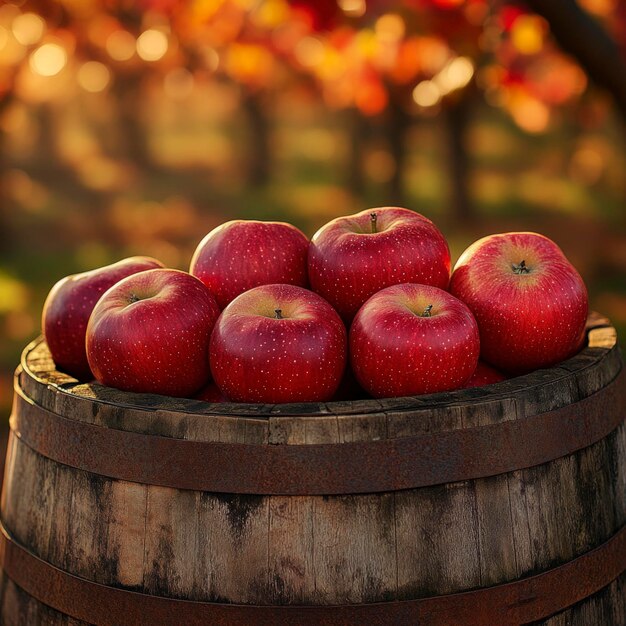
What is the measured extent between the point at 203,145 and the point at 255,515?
86.1 feet

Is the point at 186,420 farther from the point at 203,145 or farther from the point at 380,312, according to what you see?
the point at 203,145

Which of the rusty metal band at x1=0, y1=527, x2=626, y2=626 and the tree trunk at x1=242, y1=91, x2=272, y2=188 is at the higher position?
the rusty metal band at x1=0, y1=527, x2=626, y2=626

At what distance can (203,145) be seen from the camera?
27828mm

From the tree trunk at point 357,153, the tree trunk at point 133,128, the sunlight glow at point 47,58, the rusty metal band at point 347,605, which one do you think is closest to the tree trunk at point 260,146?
the tree trunk at point 357,153

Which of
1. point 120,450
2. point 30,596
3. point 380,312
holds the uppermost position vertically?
point 380,312

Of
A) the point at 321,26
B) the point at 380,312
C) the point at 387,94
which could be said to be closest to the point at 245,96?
the point at 387,94

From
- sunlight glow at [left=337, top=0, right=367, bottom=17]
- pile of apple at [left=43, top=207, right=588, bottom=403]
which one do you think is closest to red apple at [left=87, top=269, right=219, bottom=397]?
pile of apple at [left=43, top=207, right=588, bottom=403]

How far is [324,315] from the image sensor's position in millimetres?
2537

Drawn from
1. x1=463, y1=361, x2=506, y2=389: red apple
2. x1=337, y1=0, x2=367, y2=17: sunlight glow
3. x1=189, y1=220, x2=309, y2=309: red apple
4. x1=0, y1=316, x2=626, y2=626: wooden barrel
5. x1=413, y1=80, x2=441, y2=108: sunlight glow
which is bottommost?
x1=0, y1=316, x2=626, y2=626: wooden barrel

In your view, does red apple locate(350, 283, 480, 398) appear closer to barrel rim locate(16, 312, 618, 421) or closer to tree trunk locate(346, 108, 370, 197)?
barrel rim locate(16, 312, 618, 421)

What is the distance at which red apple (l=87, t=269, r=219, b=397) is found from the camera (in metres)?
2.56

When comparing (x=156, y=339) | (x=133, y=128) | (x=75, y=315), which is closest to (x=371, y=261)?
(x=156, y=339)

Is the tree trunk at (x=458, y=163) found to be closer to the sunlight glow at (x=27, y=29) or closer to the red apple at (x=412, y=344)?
the sunlight glow at (x=27, y=29)

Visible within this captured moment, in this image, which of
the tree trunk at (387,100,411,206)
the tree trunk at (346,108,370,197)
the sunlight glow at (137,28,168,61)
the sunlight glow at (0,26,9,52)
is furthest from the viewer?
the tree trunk at (346,108,370,197)
